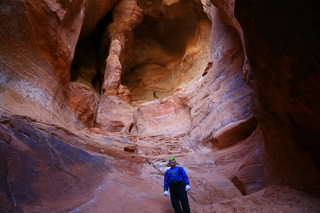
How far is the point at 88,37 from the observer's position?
17.8m

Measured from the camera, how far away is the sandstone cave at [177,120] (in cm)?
345

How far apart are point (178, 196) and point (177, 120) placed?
7399mm

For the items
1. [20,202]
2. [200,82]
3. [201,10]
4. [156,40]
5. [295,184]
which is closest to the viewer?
[20,202]

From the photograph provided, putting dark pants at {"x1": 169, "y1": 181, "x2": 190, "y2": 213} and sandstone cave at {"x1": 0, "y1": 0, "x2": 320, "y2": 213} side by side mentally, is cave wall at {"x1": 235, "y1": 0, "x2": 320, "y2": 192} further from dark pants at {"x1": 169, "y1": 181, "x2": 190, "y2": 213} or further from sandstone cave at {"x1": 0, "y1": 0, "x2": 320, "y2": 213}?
dark pants at {"x1": 169, "y1": 181, "x2": 190, "y2": 213}

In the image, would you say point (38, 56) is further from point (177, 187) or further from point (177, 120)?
point (177, 187)

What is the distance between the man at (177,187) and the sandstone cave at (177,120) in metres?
0.43

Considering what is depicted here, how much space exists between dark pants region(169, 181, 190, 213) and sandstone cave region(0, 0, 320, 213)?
16.6 inches

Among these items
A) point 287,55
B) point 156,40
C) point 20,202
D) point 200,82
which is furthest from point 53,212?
point 156,40

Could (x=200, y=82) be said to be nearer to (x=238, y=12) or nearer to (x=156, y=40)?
(x=238, y=12)

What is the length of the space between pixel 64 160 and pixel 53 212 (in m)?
1.60

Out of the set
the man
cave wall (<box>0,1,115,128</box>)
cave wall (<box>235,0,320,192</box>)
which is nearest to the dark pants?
the man

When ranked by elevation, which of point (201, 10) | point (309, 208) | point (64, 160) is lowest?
point (309, 208)

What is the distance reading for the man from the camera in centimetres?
420

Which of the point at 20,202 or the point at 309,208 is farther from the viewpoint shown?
the point at 20,202
